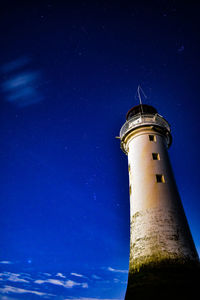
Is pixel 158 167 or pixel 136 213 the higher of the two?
pixel 158 167

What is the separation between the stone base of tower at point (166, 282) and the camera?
11109mm

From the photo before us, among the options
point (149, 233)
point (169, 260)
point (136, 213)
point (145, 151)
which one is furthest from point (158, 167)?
point (169, 260)

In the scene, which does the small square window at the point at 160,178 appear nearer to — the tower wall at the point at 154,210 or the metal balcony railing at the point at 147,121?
the tower wall at the point at 154,210

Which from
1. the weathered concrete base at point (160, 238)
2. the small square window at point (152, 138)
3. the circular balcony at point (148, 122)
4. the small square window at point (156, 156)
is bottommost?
the weathered concrete base at point (160, 238)

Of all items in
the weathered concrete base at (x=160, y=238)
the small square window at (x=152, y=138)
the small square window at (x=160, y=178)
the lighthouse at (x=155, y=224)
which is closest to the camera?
the lighthouse at (x=155, y=224)

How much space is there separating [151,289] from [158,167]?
891 cm

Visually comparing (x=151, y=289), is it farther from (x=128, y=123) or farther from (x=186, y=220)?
(x=128, y=123)

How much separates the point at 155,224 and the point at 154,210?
102cm

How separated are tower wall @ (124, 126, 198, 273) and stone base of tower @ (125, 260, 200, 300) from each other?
0.46 metres

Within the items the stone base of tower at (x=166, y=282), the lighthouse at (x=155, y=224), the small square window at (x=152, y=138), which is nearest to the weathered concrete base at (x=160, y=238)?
the lighthouse at (x=155, y=224)

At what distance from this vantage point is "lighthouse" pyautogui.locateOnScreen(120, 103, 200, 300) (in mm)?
11820

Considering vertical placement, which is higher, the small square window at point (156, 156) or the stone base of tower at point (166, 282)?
the small square window at point (156, 156)

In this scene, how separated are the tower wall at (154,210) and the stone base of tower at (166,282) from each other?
0.46m

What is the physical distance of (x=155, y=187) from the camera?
1573 cm
